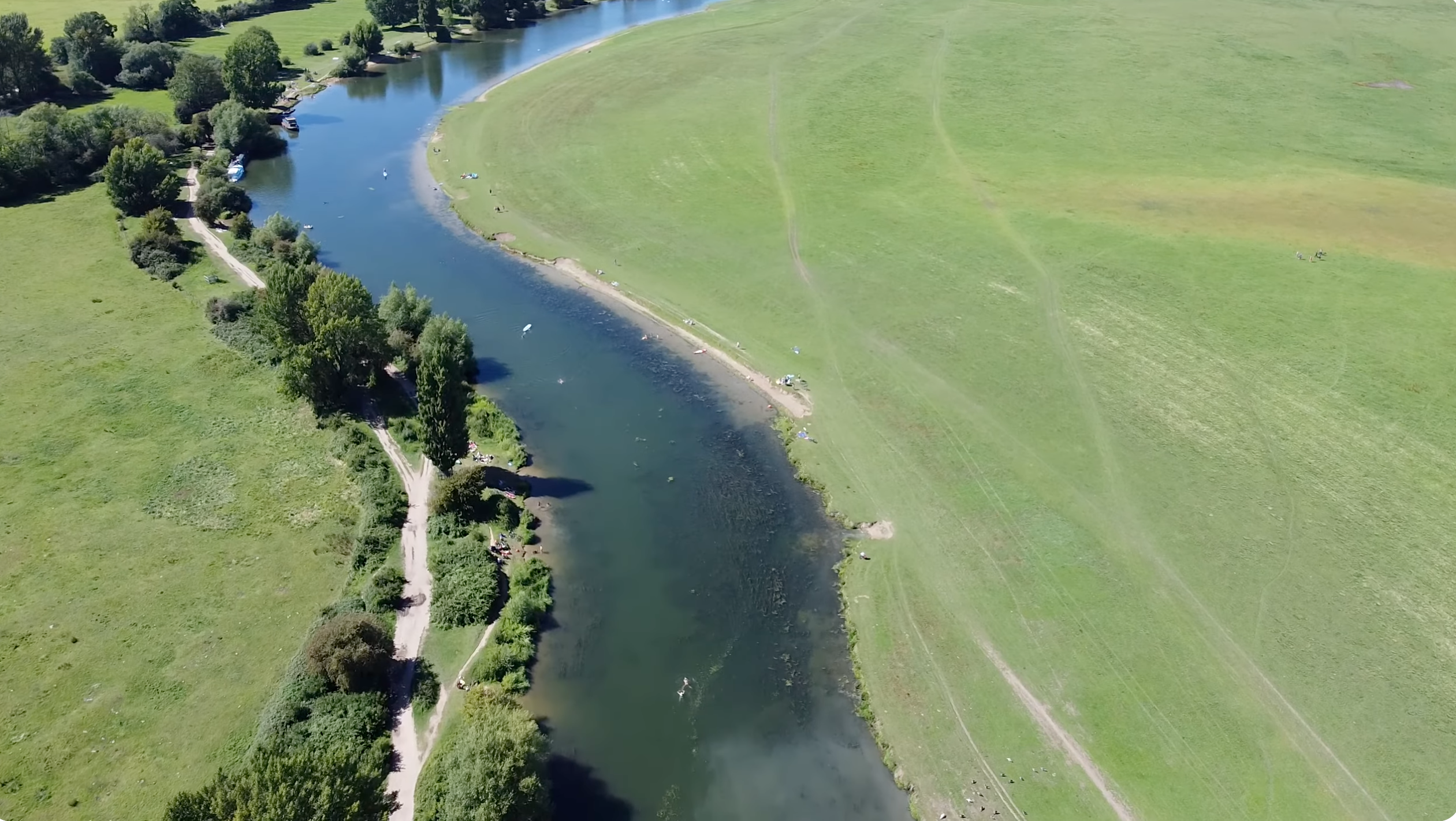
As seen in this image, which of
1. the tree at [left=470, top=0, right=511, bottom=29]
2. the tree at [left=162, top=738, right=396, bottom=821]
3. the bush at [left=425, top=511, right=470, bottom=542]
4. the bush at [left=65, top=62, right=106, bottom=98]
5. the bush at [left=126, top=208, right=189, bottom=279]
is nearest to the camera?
the tree at [left=162, top=738, right=396, bottom=821]

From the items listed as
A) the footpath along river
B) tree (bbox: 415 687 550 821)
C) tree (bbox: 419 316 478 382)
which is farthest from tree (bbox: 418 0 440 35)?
tree (bbox: 415 687 550 821)

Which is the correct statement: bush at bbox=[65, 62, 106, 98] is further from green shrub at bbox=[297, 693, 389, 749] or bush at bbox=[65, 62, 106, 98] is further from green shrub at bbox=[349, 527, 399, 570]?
green shrub at bbox=[297, 693, 389, 749]

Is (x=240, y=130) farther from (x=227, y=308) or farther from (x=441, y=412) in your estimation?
(x=441, y=412)

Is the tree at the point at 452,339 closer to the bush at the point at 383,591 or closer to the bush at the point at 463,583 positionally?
the bush at the point at 463,583

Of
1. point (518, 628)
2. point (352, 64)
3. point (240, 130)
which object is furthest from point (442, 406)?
point (352, 64)

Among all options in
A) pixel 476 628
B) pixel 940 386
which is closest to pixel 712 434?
pixel 940 386

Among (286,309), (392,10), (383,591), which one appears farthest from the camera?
(392,10)

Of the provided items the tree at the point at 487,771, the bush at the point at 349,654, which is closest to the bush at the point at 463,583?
the bush at the point at 349,654

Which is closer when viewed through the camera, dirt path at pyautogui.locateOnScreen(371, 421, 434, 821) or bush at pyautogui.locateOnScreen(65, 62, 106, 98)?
dirt path at pyautogui.locateOnScreen(371, 421, 434, 821)
